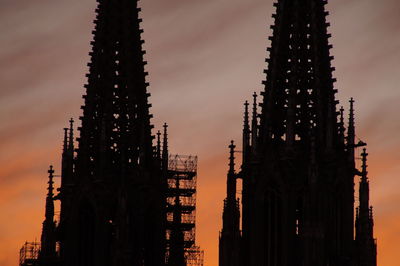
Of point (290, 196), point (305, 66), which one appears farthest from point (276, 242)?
point (305, 66)

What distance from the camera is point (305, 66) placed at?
384 feet

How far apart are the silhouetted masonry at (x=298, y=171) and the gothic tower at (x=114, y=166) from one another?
5033 mm

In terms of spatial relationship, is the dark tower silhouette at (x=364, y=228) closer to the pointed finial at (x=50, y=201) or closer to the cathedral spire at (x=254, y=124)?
the cathedral spire at (x=254, y=124)

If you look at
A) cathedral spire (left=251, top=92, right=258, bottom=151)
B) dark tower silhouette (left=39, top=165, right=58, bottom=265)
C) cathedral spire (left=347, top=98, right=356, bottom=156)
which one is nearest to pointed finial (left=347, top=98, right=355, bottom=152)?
cathedral spire (left=347, top=98, right=356, bottom=156)

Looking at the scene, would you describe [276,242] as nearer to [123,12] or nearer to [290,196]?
[290,196]

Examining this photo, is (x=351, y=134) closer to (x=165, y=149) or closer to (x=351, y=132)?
(x=351, y=132)

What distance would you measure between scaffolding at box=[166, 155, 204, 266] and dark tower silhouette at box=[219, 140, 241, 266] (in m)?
8.51

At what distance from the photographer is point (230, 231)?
376 feet

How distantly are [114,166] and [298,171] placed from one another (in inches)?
421

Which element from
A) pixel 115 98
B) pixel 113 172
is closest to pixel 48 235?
pixel 113 172

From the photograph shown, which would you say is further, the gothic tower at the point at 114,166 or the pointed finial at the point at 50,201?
the pointed finial at the point at 50,201

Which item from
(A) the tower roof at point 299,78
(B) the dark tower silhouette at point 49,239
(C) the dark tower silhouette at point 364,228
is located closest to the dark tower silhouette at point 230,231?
(A) the tower roof at point 299,78

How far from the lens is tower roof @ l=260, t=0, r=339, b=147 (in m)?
116

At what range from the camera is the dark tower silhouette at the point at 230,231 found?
113875mm
